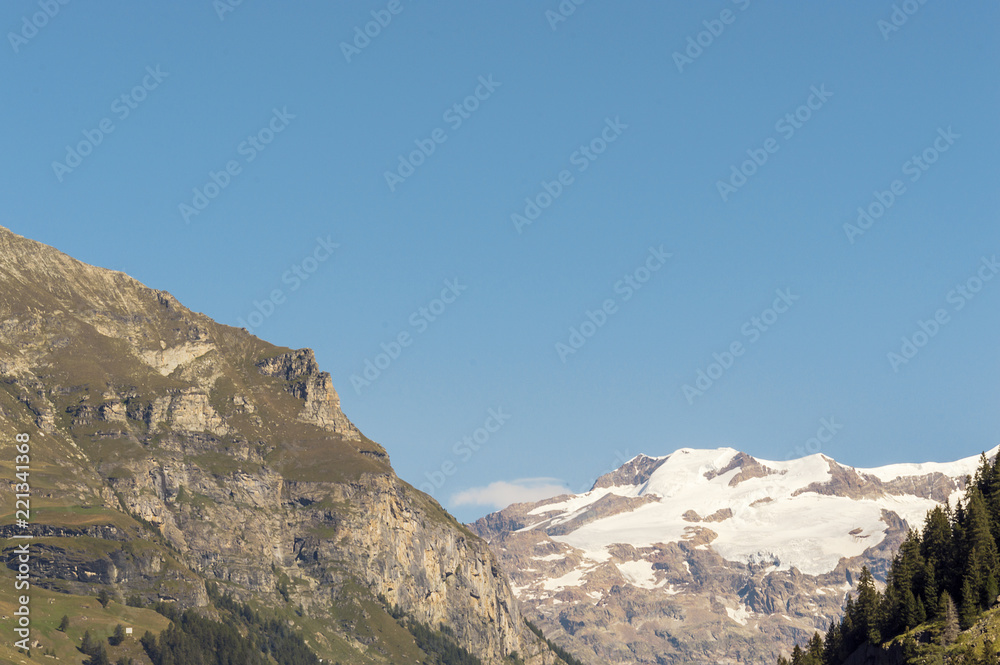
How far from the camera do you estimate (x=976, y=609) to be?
18000 cm

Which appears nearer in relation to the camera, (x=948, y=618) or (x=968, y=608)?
(x=968, y=608)

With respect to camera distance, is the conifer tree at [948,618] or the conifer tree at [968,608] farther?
the conifer tree at [968,608]

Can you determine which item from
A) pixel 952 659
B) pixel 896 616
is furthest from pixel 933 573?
pixel 952 659

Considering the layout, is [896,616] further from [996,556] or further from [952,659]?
[952,659]

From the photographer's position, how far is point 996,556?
191m

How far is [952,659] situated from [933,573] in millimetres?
38237

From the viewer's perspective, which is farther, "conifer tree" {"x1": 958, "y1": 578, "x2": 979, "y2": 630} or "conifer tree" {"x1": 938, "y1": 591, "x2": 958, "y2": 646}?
"conifer tree" {"x1": 958, "y1": 578, "x2": 979, "y2": 630}

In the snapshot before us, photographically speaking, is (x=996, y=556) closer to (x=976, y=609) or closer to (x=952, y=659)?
(x=976, y=609)

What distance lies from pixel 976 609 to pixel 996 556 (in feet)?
→ 46.6

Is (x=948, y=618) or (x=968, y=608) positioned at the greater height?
(x=968, y=608)

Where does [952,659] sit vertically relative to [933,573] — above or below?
below

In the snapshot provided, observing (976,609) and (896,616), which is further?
(896,616)

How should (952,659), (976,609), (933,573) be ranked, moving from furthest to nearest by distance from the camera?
(933,573), (976,609), (952,659)

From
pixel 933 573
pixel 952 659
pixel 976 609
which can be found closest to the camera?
pixel 952 659
